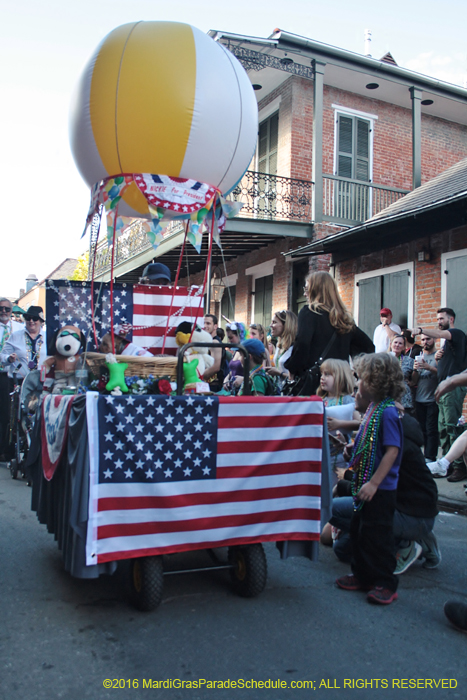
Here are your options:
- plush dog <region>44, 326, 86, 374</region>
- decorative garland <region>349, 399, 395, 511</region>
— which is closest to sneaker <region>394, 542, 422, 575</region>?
decorative garland <region>349, 399, 395, 511</region>

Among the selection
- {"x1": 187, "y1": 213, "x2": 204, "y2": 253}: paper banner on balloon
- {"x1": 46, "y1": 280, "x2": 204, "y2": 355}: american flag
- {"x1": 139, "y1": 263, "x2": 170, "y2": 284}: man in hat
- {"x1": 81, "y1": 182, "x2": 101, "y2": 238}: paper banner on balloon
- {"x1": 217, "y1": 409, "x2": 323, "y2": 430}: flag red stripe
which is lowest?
{"x1": 217, "y1": 409, "x2": 323, "y2": 430}: flag red stripe

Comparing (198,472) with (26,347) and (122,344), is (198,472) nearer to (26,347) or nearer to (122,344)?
(122,344)

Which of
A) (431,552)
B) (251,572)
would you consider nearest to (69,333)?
(251,572)

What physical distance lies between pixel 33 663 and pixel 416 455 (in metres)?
2.44

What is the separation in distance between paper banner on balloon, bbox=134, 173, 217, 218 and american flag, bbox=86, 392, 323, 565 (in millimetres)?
1556

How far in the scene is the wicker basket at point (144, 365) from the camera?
3643 millimetres

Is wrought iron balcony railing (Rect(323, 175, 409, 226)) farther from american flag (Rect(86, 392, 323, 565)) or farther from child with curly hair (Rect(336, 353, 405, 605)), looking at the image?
american flag (Rect(86, 392, 323, 565))

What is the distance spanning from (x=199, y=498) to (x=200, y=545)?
0.25 meters

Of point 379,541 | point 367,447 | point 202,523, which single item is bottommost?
point 379,541

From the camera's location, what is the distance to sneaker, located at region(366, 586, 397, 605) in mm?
3332

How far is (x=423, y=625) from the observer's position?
10.2 feet

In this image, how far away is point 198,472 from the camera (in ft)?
10.7

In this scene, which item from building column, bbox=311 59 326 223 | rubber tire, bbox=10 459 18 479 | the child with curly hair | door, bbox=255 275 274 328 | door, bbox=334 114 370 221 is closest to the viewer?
the child with curly hair

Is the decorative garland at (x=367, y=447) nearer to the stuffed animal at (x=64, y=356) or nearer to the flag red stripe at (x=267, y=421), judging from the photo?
the flag red stripe at (x=267, y=421)
